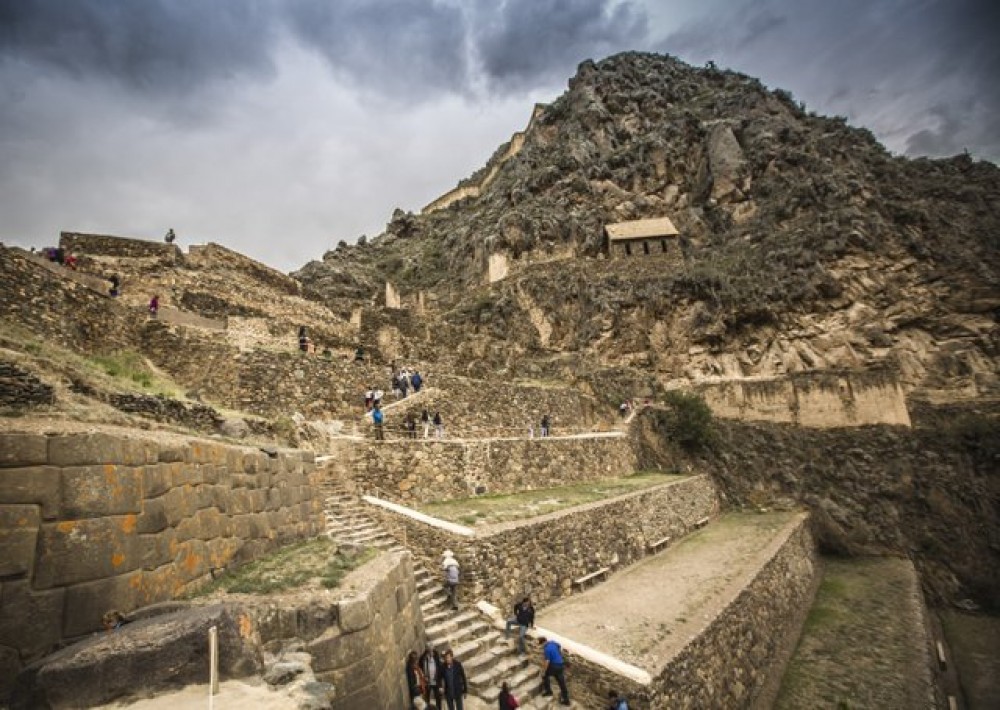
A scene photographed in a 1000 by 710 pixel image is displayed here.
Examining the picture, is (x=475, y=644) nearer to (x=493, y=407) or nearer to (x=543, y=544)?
(x=543, y=544)

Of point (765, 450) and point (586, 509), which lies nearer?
point (586, 509)

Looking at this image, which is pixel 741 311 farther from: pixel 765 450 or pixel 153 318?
pixel 153 318

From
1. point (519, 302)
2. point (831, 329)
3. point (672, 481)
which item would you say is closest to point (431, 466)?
point (672, 481)

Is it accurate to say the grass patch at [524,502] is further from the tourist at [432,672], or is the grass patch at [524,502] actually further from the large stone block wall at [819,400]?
the large stone block wall at [819,400]

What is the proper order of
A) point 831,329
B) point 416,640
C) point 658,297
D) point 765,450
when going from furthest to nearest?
point 658,297
point 831,329
point 765,450
point 416,640

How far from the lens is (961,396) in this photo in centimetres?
2364

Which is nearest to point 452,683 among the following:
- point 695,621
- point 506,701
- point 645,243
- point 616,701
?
point 506,701

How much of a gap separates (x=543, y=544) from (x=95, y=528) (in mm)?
8498

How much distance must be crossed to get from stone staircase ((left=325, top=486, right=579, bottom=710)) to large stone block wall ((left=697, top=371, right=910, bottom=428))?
778 inches

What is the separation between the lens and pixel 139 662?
3.12 metres

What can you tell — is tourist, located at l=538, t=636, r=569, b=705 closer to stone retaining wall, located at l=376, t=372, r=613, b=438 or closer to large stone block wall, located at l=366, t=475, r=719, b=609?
large stone block wall, located at l=366, t=475, r=719, b=609

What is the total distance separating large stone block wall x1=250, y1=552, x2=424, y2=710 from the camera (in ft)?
14.8

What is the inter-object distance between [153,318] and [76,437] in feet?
34.9

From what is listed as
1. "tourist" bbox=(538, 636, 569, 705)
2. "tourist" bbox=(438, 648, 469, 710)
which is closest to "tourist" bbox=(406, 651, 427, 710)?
"tourist" bbox=(438, 648, 469, 710)
